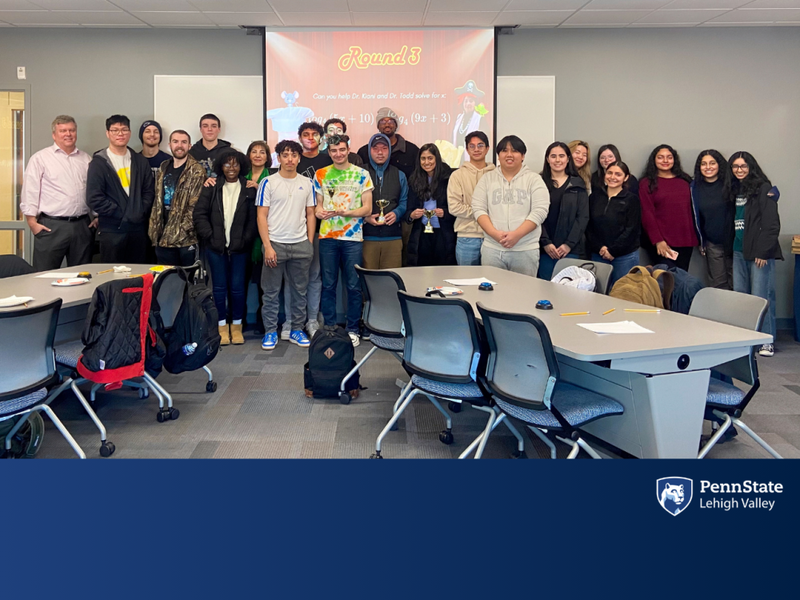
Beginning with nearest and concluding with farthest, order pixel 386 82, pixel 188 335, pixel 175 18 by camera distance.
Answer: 1. pixel 188 335
2. pixel 175 18
3. pixel 386 82

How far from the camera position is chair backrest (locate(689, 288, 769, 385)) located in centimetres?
276

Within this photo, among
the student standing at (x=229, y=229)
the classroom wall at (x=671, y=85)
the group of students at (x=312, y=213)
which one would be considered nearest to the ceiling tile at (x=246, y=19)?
the group of students at (x=312, y=213)

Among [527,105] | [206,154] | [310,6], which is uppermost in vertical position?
[310,6]

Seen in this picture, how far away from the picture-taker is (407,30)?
5973 millimetres

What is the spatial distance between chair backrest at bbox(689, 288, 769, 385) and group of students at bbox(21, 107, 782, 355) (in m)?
2.15

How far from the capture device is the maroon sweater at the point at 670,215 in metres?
5.77

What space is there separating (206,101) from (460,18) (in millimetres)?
2485

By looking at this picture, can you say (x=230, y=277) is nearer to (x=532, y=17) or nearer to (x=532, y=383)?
(x=532, y=17)

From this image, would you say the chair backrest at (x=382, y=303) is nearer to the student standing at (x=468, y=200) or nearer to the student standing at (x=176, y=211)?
the student standing at (x=468, y=200)

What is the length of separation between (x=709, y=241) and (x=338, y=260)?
3407 mm

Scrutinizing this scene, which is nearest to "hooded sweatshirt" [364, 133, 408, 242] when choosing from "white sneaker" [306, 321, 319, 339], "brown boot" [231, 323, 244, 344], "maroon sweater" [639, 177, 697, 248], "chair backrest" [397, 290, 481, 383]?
"white sneaker" [306, 321, 319, 339]

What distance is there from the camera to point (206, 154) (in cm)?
574

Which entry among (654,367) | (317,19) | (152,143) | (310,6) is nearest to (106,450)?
(654,367)

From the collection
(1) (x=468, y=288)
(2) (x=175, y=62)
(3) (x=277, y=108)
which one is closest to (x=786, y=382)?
(1) (x=468, y=288)
